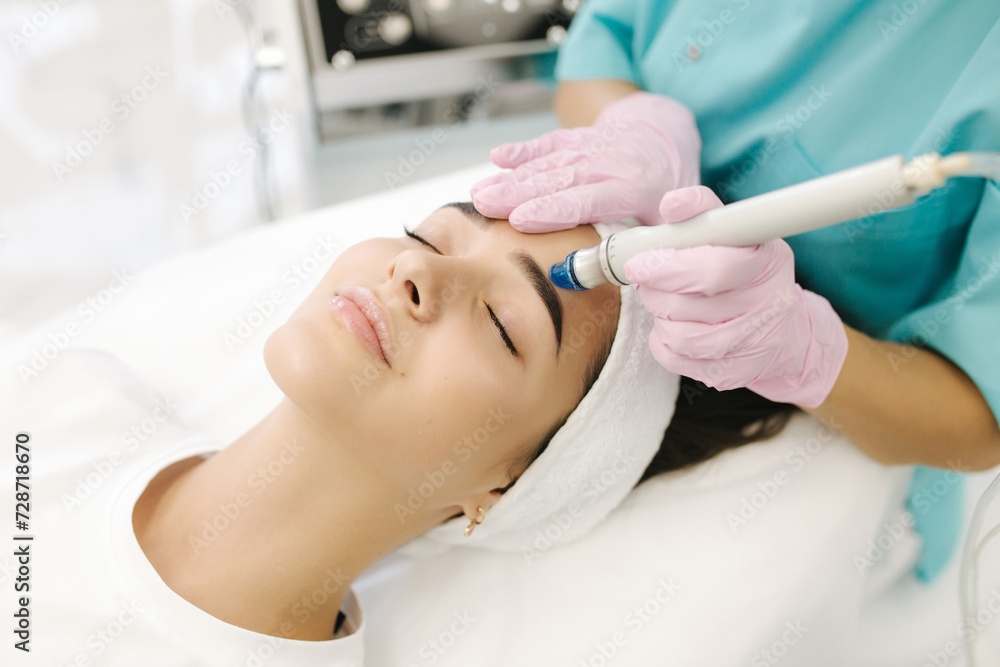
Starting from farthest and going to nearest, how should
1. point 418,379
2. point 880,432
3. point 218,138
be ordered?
point 218,138 < point 880,432 < point 418,379

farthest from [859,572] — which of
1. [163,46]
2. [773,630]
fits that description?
[163,46]

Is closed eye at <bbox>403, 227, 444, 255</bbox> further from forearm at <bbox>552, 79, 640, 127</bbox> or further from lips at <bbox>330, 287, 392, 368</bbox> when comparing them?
forearm at <bbox>552, 79, 640, 127</bbox>

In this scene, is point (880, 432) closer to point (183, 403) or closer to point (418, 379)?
point (418, 379)

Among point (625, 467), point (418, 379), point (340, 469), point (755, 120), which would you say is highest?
point (755, 120)

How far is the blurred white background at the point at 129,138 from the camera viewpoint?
143cm

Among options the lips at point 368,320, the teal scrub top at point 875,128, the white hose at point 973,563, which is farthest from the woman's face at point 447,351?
the white hose at point 973,563

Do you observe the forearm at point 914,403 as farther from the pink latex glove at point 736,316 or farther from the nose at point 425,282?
the nose at point 425,282

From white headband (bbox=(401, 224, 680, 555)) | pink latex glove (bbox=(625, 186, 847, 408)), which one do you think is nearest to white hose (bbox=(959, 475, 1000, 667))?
pink latex glove (bbox=(625, 186, 847, 408))

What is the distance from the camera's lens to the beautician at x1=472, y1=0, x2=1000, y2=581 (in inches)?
30.0

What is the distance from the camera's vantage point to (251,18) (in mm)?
1659

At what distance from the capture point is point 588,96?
51.3 inches

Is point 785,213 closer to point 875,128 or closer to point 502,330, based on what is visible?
point 502,330

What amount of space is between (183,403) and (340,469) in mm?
567

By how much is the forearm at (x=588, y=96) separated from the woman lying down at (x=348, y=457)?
471 millimetres
